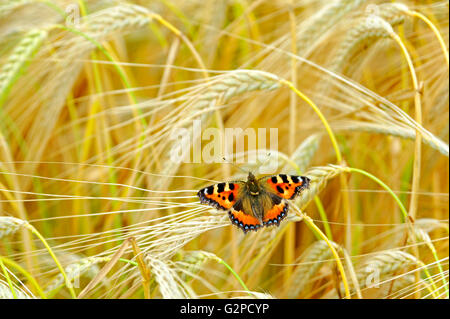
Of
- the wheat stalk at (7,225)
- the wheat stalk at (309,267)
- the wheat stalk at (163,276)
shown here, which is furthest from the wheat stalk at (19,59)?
the wheat stalk at (309,267)

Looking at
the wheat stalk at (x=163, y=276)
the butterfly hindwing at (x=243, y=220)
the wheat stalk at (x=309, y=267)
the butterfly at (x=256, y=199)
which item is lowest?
the wheat stalk at (x=309, y=267)

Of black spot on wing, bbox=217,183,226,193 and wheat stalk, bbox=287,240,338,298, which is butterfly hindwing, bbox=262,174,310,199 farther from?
wheat stalk, bbox=287,240,338,298

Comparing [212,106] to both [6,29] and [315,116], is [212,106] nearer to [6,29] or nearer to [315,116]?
[315,116]

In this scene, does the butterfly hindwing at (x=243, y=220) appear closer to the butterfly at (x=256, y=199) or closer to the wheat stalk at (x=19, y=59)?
the butterfly at (x=256, y=199)

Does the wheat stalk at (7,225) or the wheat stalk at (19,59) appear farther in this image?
the wheat stalk at (19,59)

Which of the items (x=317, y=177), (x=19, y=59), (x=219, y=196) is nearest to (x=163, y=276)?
(x=219, y=196)

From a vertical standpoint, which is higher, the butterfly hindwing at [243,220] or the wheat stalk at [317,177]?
the wheat stalk at [317,177]

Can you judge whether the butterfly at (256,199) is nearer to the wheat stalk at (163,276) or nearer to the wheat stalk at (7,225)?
the wheat stalk at (163,276)
